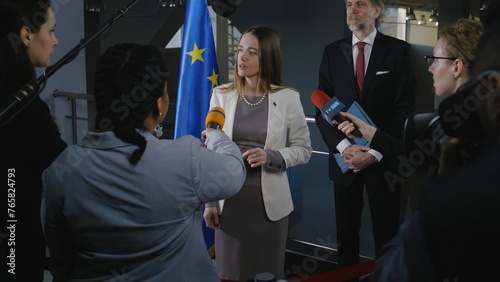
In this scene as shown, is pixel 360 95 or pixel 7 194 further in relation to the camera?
pixel 360 95

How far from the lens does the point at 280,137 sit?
105 inches

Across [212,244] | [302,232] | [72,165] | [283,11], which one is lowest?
[302,232]

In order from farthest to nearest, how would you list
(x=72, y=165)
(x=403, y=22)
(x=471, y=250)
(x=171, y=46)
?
(x=171, y=46)
(x=403, y=22)
(x=72, y=165)
(x=471, y=250)

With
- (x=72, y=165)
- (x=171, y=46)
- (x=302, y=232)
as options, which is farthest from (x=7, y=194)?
(x=171, y=46)

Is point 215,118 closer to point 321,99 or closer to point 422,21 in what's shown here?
point 321,99

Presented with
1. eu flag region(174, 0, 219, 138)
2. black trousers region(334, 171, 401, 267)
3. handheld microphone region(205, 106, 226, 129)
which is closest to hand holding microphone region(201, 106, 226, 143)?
handheld microphone region(205, 106, 226, 129)

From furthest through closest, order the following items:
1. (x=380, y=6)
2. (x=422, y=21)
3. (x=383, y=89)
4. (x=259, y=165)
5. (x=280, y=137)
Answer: (x=422, y=21), (x=380, y=6), (x=383, y=89), (x=280, y=137), (x=259, y=165)

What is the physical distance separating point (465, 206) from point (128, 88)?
0.91m

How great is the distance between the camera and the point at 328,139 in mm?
2945

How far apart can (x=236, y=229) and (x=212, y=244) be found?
770 millimetres

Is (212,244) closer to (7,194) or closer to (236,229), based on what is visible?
(236,229)

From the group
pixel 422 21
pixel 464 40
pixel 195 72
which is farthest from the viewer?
pixel 422 21

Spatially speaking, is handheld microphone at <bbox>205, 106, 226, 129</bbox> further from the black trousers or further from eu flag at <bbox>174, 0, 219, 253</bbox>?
eu flag at <bbox>174, 0, 219, 253</bbox>

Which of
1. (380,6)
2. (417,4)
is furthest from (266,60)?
(417,4)
